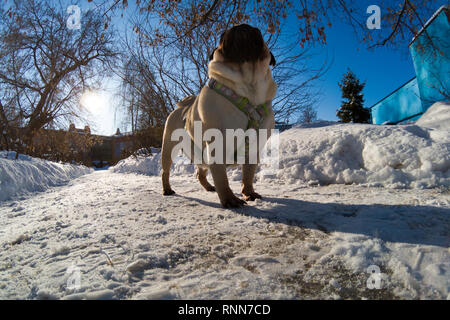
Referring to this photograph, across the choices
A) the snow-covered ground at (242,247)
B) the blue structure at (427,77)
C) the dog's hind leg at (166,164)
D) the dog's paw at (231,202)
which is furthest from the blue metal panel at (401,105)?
the dog's paw at (231,202)

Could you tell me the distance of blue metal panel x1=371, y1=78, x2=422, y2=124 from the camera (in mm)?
9359

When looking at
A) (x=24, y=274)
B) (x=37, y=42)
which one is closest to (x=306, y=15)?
(x=24, y=274)

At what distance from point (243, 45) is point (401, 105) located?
1221 cm

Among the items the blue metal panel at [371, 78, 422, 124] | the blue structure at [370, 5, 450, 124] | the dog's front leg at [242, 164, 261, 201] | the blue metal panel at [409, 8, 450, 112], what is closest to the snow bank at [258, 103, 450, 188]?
the dog's front leg at [242, 164, 261, 201]

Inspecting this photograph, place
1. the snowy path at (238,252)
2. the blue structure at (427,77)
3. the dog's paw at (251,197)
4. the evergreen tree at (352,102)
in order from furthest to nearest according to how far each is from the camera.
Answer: the evergreen tree at (352,102)
the blue structure at (427,77)
the dog's paw at (251,197)
the snowy path at (238,252)

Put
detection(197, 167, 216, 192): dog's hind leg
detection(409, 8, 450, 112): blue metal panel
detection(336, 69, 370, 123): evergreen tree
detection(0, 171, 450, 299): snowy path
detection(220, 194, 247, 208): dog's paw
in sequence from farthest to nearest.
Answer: detection(336, 69, 370, 123): evergreen tree
detection(409, 8, 450, 112): blue metal panel
detection(197, 167, 216, 192): dog's hind leg
detection(220, 194, 247, 208): dog's paw
detection(0, 171, 450, 299): snowy path

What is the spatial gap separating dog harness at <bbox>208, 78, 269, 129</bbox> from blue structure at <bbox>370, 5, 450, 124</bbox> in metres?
5.36

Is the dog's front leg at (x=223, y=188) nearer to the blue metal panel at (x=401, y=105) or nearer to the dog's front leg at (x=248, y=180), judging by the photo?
the dog's front leg at (x=248, y=180)

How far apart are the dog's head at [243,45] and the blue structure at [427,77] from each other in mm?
5249

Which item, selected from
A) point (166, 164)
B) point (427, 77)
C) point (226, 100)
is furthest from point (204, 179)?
point (427, 77)

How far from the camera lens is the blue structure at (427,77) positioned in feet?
22.8

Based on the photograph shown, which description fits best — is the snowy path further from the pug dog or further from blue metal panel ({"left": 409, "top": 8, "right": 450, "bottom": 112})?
blue metal panel ({"left": 409, "top": 8, "right": 450, "bottom": 112})
